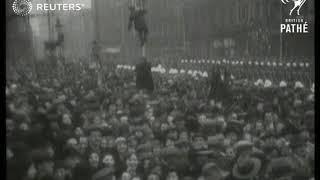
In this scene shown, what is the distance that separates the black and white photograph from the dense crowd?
0.05ft

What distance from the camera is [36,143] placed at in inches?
285

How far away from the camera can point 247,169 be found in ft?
24.0

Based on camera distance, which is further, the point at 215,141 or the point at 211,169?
the point at 215,141

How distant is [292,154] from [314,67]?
51.5 inches

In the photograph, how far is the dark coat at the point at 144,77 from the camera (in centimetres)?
771

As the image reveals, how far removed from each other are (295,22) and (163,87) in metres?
2.15

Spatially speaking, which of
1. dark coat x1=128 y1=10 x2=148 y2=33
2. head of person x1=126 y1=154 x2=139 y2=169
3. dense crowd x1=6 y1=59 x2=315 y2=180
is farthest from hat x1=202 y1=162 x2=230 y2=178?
dark coat x1=128 y1=10 x2=148 y2=33

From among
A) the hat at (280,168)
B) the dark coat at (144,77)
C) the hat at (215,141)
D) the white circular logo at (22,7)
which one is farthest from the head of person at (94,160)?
the hat at (280,168)

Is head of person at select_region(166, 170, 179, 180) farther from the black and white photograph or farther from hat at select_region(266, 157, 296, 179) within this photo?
hat at select_region(266, 157, 296, 179)

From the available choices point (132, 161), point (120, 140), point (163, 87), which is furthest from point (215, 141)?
point (120, 140)

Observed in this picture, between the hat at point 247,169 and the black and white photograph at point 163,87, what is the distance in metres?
0.01

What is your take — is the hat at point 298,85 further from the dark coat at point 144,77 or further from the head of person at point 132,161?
the head of person at point 132,161

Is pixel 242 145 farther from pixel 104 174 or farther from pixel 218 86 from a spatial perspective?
pixel 104 174

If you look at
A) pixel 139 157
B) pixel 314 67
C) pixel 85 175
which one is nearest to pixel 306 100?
pixel 314 67
